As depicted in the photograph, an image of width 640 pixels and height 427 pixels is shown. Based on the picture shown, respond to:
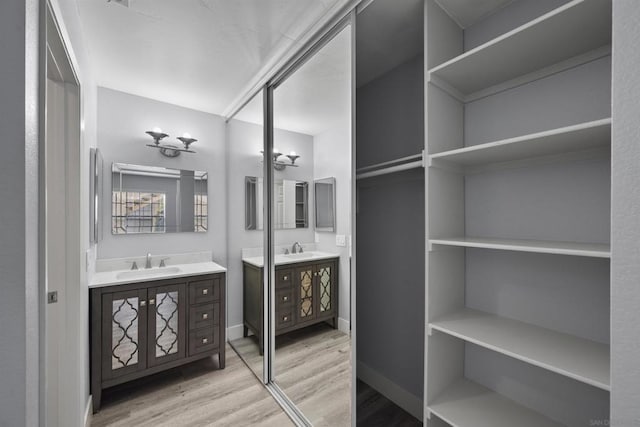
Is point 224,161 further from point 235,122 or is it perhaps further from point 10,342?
point 10,342

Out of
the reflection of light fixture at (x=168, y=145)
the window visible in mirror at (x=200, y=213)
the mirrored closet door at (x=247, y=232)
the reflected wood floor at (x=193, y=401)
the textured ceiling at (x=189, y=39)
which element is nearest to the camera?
the textured ceiling at (x=189, y=39)

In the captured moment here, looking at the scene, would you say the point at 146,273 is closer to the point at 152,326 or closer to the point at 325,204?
the point at 152,326

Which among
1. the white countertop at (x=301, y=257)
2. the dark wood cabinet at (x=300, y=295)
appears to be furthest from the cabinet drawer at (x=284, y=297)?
the white countertop at (x=301, y=257)

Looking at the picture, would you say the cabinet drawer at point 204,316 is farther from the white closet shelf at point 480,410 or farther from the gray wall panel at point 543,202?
the gray wall panel at point 543,202

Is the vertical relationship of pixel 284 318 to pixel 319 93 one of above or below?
below

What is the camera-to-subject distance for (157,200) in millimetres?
2746

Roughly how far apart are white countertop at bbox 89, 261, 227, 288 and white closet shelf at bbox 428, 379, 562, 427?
190 cm

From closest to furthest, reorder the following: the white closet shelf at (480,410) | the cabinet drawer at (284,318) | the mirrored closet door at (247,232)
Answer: the white closet shelf at (480,410) < the cabinet drawer at (284,318) < the mirrored closet door at (247,232)

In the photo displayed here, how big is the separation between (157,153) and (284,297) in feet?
6.23

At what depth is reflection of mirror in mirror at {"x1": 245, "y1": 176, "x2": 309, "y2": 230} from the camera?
195 cm

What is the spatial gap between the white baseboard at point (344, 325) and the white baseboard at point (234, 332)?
172 cm

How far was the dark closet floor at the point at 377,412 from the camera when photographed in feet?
5.31

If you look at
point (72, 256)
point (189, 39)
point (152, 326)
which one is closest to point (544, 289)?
point (72, 256)

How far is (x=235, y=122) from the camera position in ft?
9.86
